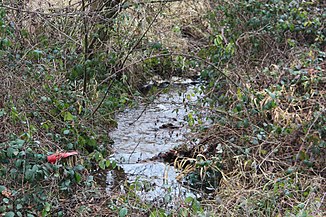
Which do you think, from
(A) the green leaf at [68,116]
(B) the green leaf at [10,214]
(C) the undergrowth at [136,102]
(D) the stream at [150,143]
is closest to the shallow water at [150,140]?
(D) the stream at [150,143]

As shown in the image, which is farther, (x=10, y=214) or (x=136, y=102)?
(x=136, y=102)

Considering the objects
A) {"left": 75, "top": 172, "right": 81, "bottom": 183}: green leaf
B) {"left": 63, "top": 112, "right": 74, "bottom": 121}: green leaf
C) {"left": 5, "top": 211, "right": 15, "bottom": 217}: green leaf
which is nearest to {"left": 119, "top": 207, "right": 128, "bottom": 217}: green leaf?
{"left": 75, "top": 172, "right": 81, "bottom": 183}: green leaf

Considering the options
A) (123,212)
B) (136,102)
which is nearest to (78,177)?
(123,212)

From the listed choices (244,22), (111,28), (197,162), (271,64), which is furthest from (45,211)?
(244,22)

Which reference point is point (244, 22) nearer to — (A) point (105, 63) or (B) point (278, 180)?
(A) point (105, 63)

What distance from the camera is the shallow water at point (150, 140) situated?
5.46 m

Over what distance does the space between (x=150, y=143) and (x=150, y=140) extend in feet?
0.25

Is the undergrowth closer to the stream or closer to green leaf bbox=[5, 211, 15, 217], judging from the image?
green leaf bbox=[5, 211, 15, 217]

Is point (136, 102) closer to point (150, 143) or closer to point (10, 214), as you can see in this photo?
point (150, 143)

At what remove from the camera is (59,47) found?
5586 millimetres

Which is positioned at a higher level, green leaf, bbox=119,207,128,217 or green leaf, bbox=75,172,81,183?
green leaf, bbox=75,172,81,183

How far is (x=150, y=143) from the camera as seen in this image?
21.3 ft

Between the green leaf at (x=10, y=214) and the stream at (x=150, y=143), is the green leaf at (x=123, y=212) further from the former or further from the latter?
the green leaf at (x=10, y=214)

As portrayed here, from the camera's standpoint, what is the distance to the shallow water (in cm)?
546
